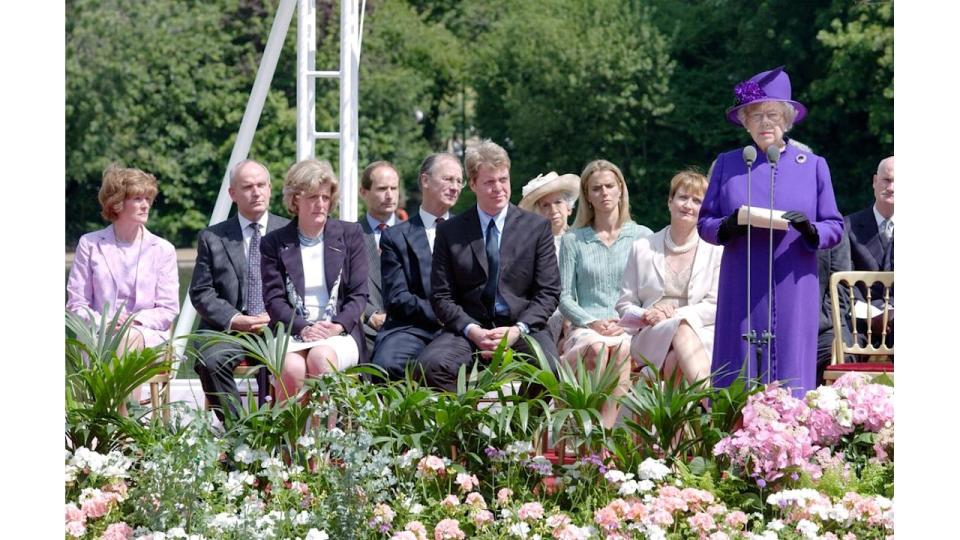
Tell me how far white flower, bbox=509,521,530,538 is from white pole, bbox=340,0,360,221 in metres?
4.19

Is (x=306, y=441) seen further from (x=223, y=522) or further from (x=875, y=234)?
(x=875, y=234)

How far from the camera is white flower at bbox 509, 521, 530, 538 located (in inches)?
173

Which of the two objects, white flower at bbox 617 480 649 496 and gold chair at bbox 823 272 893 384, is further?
gold chair at bbox 823 272 893 384

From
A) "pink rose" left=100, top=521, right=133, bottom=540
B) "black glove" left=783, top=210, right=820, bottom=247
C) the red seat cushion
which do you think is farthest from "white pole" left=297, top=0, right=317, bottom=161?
"pink rose" left=100, top=521, right=133, bottom=540

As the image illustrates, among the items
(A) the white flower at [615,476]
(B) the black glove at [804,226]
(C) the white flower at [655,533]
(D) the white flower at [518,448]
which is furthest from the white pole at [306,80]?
(C) the white flower at [655,533]

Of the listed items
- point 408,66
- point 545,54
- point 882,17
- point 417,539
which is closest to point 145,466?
point 417,539

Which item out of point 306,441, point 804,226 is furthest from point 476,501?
point 804,226

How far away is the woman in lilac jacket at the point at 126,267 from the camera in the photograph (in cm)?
684

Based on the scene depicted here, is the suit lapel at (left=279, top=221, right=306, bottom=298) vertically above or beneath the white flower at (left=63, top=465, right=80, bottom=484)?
above

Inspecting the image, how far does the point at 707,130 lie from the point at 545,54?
19.6 feet

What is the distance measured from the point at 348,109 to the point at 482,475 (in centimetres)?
403

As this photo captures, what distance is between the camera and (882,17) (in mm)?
31578

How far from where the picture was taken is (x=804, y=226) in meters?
5.84

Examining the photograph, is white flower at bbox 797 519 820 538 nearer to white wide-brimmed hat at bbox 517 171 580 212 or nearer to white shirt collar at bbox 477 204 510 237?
white shirt collar at bbox 477 204 510 237
